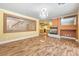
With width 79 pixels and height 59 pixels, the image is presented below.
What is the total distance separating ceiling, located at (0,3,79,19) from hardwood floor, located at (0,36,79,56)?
1.93 feet

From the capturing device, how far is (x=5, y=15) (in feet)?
6.25

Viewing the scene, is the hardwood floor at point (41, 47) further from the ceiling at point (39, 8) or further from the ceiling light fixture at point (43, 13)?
the ceiling at point (39, 8)

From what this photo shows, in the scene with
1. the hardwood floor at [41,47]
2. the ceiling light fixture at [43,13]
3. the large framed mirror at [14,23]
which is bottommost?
the hardwood floor at [41,47]

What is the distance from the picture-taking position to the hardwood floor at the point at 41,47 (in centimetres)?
182

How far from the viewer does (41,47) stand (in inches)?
80.0

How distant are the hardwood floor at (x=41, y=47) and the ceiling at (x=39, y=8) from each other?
588 millimetres

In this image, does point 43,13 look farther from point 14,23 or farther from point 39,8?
point 14,23

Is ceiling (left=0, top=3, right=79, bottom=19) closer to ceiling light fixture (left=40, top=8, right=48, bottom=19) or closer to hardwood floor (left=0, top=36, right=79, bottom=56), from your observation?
ceiling light fixture (left=40, top=8, right=48, bottom=19)

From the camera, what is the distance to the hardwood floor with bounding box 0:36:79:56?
1.82 m

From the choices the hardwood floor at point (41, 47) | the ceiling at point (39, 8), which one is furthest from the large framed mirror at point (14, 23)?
the hardwood floor at point (41, 47)

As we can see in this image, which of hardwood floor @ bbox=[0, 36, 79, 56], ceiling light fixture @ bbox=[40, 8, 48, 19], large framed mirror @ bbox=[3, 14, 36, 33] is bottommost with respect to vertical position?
hardwood floor @ bbox=[0, 36, 79, 56]

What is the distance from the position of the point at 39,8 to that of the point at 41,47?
91 cm

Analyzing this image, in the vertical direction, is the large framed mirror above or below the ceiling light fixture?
below

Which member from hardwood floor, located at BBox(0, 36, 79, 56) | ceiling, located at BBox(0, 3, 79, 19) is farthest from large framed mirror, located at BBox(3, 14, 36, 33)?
hardwood floor, located at BBox(0, 36, 79, 56)
